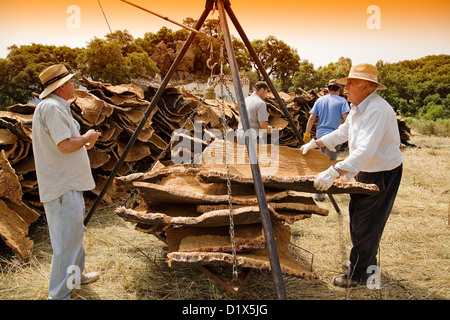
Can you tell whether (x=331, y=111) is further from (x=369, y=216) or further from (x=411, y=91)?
(x=411, y=91)

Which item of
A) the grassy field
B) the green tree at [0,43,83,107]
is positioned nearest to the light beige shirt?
the grassy field

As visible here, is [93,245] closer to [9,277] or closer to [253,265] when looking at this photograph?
[9,277]

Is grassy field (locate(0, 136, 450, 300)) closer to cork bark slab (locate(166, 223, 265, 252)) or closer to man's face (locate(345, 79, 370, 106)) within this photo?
cork bark slab (locate(166, 223, 265, 252))

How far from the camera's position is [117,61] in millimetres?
16141

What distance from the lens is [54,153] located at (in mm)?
2438

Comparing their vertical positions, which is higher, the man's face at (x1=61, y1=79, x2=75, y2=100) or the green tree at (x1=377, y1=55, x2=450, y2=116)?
the green tree at (x1=377, y1=55, x2=450, y2=116)

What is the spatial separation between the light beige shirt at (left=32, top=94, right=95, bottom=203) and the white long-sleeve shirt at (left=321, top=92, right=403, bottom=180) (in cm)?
219

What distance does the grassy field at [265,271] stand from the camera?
9.10ft

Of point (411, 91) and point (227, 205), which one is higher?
point (411, 91)

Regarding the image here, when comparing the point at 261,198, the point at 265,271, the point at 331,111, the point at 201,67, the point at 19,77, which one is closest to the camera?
the point at 261,198

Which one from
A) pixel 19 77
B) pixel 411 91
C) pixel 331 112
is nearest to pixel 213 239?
pixel 331 112

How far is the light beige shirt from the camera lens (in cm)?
235

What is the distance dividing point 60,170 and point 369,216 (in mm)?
2759
